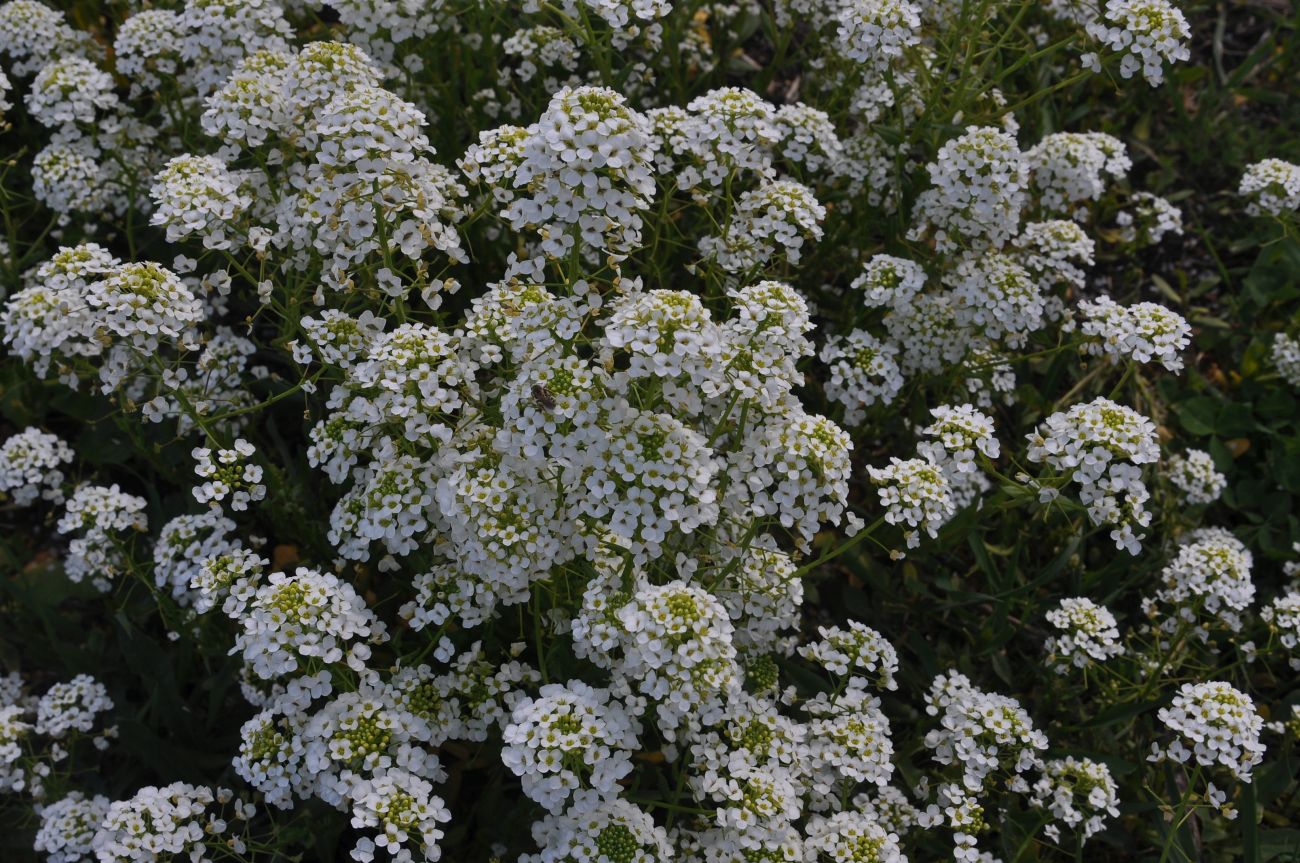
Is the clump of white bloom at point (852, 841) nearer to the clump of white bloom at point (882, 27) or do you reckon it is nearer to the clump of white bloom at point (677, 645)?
the clump of white bloom at point (677, 645)

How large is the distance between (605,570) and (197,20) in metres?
3.04

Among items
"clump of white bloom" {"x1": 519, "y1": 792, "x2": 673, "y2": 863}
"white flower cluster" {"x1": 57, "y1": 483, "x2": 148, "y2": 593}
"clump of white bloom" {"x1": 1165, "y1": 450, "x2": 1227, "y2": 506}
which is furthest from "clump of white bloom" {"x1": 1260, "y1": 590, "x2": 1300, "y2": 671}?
"white flower cluster" {"x1": 57, "y1": 483, "x2": 148, "y2": 593}

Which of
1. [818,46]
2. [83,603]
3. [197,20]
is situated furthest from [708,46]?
[83,603]

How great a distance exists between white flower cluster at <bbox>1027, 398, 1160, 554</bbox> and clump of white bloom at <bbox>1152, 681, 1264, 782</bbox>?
0.62 m

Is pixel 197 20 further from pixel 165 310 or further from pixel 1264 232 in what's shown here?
pixel 1264 232

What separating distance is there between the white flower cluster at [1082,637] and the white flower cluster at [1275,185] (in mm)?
2441

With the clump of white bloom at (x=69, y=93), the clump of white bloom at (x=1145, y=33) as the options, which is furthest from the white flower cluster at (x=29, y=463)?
the clump of white bloom at (x=1145, y=33)

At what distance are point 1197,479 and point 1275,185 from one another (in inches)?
63.3

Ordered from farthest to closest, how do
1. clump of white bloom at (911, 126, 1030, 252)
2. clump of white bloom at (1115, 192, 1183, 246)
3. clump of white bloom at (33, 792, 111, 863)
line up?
clump of white bloom at (1115, 192, 1183, 246) → clump of white bloom at (911, 126, 1030, 252) → clump of white bloom at (33, 792, 111, 863)

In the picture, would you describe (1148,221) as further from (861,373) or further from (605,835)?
(605,835)

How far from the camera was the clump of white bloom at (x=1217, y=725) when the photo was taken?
389 centimetres

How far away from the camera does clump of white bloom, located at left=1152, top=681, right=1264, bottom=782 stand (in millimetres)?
3893

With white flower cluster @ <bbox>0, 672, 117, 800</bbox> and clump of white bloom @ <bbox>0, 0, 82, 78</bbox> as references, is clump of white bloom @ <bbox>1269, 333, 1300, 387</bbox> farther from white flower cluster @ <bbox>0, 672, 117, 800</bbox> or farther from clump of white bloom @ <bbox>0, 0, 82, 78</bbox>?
clump of white bloom @ <bbox>0, 0, 82, 78</bbox>

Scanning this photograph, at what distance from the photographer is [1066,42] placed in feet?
15.0
